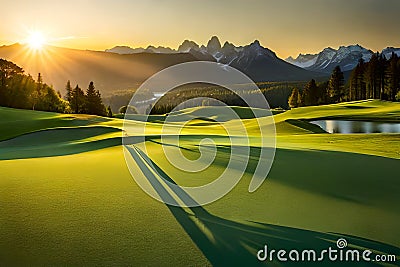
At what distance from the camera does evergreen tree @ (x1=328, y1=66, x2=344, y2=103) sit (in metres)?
71.1

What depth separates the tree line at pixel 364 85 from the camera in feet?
207

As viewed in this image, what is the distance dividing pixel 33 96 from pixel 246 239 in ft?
190

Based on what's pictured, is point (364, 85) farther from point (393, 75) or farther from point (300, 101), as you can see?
point (300, 101)

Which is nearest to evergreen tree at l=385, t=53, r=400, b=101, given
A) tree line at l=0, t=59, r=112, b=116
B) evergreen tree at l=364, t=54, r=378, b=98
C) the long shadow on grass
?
evergreen tree at l=364, t=54, r=378, b=98

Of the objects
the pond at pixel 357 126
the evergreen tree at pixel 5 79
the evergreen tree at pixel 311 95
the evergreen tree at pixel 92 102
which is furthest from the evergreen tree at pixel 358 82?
the evergreen tree at pixel 5 79

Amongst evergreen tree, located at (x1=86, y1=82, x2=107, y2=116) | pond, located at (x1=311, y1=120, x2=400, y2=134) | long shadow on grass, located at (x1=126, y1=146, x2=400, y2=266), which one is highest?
evergreen tree, located at (x1=86, y1=82, x2=107, y2=116)

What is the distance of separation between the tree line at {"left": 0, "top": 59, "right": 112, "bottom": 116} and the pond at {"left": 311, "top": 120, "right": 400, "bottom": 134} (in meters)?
42.4

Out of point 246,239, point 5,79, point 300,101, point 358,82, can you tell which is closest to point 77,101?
point 5,79

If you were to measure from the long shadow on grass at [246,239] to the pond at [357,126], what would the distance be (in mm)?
25061

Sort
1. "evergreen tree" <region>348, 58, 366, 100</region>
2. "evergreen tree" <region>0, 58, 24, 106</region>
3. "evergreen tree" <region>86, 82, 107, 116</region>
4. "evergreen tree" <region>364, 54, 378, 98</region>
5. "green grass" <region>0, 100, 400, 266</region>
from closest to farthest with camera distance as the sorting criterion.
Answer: "green grass" <region>0, 100, 400, 266</region>, "evergreen tree" <region>0, 58, 24, 106</region>, "evergreen tree" <region>86, 82, 107, 116</region>, "evergreen tree" <region>364, 54, 378, 98</region>, "evergreen tree" <region>348, 58, 366, 100</region>

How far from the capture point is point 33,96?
54750 mm

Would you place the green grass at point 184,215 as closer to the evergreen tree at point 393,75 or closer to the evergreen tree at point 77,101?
the evergreen tree at point 77,101

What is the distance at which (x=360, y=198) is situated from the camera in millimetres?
6598

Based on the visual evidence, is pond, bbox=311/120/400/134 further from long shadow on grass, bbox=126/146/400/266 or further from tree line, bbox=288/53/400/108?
tree line, bbox=288/53/400/108
